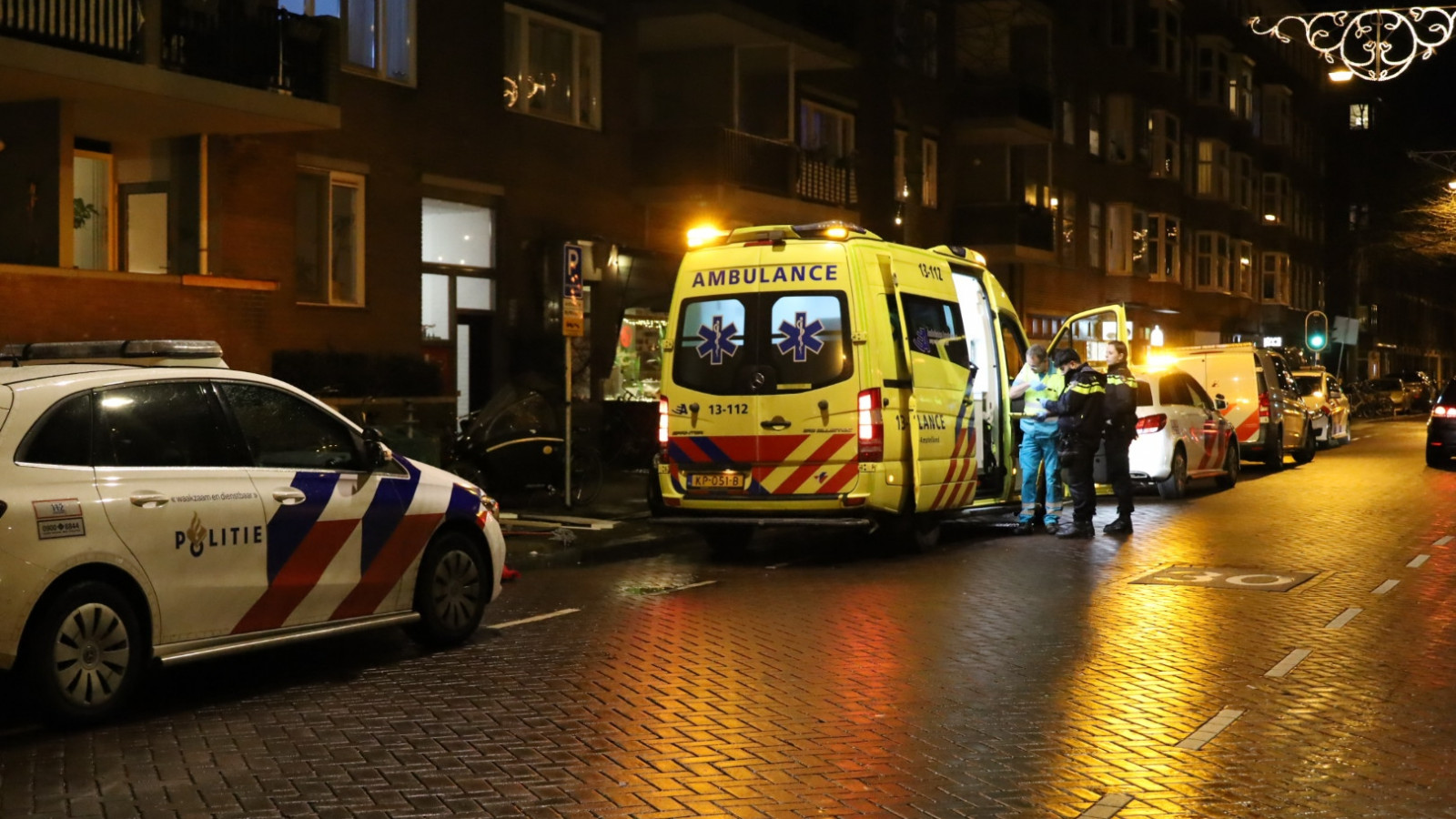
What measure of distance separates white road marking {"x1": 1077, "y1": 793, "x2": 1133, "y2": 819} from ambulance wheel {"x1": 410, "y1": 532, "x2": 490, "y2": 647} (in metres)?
4.39

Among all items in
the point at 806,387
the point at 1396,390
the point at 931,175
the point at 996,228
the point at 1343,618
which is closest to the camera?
the point at 1343,618

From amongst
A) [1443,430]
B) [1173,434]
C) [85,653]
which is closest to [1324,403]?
[1443,430]

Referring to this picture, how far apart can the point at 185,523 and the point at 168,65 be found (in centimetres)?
928

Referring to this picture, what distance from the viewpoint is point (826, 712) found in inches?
291

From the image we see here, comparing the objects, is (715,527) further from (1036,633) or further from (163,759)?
(163,759)

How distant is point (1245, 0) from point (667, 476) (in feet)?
163

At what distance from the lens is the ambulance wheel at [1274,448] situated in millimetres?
23875

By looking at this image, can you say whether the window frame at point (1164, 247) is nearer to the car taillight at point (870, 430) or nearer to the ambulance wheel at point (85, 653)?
the car taillight at point (870, 430)

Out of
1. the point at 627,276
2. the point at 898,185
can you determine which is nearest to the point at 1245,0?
the point at 898,185

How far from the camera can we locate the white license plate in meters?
12.8

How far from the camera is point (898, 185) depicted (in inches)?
1297

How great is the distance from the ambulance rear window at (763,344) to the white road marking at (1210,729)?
18.3 ft

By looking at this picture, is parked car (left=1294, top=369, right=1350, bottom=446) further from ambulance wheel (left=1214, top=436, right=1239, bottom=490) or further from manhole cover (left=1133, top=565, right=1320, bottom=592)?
manhole cover (left=1133, top=565, right=1320, bottom=592)

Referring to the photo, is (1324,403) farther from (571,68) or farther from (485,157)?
(485,157)
